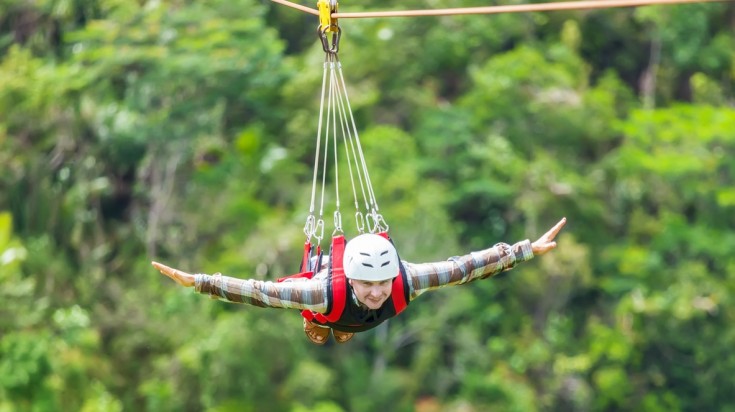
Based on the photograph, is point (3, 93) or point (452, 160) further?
point (452, 160)

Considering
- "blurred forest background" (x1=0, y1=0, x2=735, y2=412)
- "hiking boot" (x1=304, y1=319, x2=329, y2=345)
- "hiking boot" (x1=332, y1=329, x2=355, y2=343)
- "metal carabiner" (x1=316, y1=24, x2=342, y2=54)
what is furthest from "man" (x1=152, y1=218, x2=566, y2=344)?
"blurred forest background" (x1=0, y1=0, x2=735, y2=412)

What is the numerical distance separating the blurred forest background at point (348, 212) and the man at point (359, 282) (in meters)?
14.9

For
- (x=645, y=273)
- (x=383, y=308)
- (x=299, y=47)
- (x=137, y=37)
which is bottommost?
(x=645, y=273)

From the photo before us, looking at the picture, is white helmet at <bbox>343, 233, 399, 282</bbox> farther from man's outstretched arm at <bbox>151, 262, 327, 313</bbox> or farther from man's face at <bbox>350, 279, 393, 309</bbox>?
man's outstretched arm at <bbox>151, 262, 327, 313</bbox>

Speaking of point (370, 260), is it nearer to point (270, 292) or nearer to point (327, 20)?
point (270, 292)

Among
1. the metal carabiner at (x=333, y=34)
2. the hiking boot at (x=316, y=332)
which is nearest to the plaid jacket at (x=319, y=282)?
the hiking boot at (x=316, y=332)

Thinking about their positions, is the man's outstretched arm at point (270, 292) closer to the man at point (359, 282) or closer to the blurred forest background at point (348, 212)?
the man at point (359, 282)

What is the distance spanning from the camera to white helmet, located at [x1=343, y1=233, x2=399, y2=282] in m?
8.59

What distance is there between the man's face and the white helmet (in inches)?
2.0

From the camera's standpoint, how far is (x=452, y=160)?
2938 centimetres

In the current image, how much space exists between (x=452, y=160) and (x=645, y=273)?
3498 millimetres

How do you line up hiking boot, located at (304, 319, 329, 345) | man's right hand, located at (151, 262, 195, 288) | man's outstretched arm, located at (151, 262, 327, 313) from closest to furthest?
man's right hand, located at (151, 262, 195, 288)
man's outstretched arm, located at (151, 262, 327, 313)
hiking boot, located at (304, 319, 329, 345)

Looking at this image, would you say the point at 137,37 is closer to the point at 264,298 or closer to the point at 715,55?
the point at 715,55

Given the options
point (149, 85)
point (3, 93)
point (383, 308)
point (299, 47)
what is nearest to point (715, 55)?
point (299, 47)
